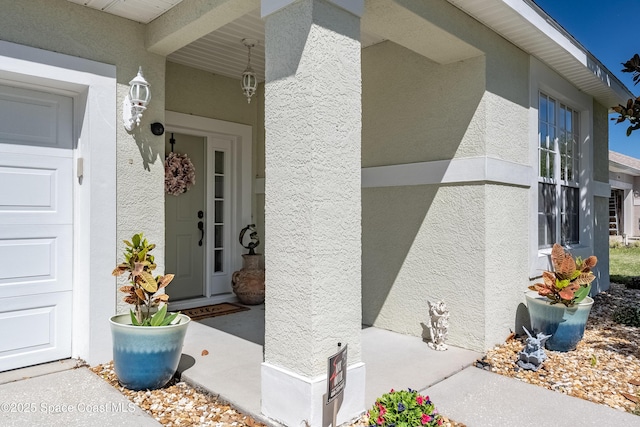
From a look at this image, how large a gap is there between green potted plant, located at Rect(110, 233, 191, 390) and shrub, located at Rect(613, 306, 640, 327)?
5.30 metres

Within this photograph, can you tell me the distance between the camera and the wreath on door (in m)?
5.71

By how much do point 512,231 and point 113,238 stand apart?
400 cm

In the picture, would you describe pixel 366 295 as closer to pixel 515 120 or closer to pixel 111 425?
pixel 515 120

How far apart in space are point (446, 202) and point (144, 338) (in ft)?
10.1

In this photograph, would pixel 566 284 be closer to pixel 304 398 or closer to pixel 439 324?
pixel 439 324

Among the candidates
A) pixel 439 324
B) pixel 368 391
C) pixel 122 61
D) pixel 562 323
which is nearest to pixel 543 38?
pixel 562 323

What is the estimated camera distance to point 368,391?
3.23 meters

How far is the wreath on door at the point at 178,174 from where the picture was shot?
18.7 feet

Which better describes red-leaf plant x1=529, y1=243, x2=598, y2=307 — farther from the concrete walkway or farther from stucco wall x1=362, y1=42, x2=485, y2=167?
stucco wall x1=362, y1=42, x2=485, y2=167

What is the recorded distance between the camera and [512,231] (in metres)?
4.65

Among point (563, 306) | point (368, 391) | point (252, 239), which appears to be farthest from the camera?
point (252, 239)

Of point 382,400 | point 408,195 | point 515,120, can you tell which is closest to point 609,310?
point 515,120

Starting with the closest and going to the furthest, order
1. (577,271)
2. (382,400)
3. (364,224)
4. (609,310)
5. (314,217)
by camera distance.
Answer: (382,400) → (314,217) → (577,271) → (364,224) → (609,310)

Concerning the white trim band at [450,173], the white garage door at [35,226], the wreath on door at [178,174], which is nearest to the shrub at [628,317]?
the white trim band at [450,173]
